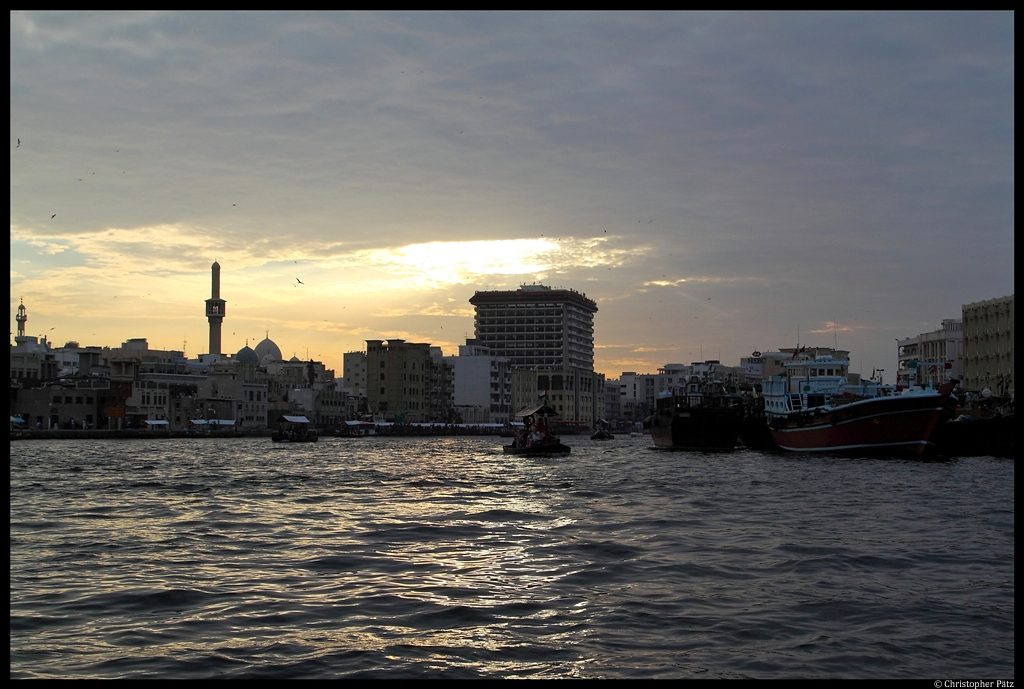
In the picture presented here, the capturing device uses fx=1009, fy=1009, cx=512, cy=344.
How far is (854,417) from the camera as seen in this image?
66.2 m

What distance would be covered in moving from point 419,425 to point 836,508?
497ft

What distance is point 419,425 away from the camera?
181 metres

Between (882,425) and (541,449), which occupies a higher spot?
(882,425)

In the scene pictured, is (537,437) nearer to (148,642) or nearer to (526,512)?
(526,512)

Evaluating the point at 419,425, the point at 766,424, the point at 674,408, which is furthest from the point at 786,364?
the point at 419,425

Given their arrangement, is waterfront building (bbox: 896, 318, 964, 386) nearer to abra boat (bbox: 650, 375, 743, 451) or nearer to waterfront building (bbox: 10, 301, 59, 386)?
abra boat (bbox: 650, 375, 743, 451)

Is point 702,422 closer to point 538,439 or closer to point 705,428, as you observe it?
point 705,428

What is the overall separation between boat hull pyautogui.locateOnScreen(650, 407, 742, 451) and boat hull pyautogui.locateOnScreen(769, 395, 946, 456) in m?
13.6

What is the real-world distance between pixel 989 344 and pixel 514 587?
105574mm

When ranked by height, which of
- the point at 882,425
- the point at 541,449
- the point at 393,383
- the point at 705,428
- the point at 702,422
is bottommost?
the point at 541,449

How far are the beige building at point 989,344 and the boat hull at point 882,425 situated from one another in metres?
41.8

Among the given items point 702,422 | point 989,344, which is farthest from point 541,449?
point 989,344

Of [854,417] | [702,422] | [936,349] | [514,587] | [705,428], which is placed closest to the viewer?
[514,587]

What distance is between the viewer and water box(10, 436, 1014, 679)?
13.3m
